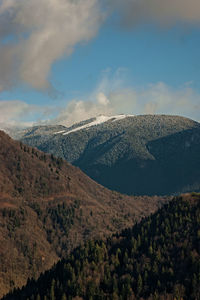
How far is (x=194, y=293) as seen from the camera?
19925cm

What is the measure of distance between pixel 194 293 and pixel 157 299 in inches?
647

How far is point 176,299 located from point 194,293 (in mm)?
8828

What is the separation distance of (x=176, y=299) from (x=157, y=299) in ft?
27.6

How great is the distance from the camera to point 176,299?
197m

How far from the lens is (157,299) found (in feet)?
655
